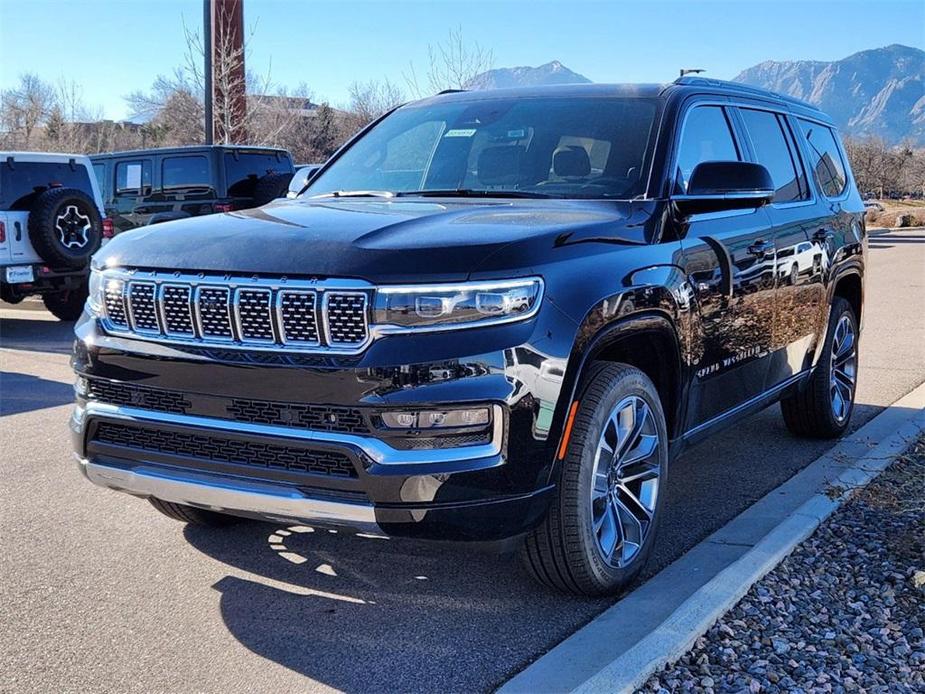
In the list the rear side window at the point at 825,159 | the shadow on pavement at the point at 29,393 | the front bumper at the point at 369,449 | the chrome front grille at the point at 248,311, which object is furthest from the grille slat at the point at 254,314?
the shadow on pavement at the point at 29,393

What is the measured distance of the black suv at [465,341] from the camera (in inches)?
124

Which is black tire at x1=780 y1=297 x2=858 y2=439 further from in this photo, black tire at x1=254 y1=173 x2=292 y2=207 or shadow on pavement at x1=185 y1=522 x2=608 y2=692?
black tire at x1=254 y1=173 x2=292 y2=207

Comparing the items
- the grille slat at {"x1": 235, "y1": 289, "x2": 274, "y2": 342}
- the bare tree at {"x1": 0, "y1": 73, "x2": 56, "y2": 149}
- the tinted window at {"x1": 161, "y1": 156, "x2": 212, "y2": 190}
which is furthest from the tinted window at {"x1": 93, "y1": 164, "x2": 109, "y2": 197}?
the bare tree at {"x1": 0, "y1": 73, "x2": 56, "y2": 149}

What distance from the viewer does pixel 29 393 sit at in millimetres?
7641

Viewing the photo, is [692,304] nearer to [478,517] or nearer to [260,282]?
[478,517]

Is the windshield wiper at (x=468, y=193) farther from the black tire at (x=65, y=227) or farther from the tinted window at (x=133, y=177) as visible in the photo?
the tinted window at (x=133, y=177)

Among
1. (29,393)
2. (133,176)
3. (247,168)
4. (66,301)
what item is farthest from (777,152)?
(133,176)

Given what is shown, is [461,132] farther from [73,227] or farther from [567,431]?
[73,227]

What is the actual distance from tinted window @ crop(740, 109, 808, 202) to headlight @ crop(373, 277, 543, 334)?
2.58 m

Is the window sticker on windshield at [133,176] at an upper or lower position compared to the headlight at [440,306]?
upper

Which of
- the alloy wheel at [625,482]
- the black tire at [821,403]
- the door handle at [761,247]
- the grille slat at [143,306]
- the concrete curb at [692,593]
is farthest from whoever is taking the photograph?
the black tire at [821,403]

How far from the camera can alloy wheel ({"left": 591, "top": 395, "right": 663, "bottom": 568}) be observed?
3.71m

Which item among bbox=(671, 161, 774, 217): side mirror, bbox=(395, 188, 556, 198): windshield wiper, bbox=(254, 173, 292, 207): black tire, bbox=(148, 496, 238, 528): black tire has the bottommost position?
bbox=(148, 496, 238, 528): black tire

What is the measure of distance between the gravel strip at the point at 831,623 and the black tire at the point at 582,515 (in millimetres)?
465
